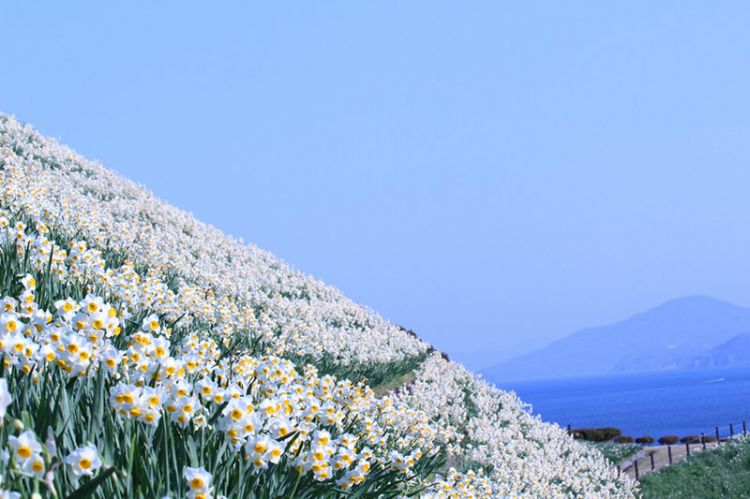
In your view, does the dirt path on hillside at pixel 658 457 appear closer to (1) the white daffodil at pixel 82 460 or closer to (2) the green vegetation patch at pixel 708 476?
(2) the green vegetation patch at pixel 708 476

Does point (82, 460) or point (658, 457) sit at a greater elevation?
point (658, 457)

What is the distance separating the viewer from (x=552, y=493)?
13234 mm

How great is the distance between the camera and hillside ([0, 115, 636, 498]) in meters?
3.96

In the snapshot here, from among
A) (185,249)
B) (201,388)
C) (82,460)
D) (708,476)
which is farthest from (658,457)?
(82,460)

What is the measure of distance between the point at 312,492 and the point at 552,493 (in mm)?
Result: 9506

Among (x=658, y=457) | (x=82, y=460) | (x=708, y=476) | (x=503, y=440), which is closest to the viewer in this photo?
(x=82, y=460)

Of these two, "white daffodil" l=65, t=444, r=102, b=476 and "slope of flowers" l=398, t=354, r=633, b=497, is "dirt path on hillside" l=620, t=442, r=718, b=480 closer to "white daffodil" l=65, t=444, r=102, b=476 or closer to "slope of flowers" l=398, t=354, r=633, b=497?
"slope of flowers" l=398, t=354, r=633, b=497

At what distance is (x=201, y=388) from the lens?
14.6 feet

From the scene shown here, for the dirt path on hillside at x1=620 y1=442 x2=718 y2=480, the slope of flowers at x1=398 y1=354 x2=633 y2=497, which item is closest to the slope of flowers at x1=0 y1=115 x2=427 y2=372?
the slope of flowers at x1=398 y1=354 x2=633 y2=497

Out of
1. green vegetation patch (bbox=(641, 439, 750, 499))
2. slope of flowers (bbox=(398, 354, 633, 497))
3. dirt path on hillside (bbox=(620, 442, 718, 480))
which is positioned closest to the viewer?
slope of flowers (bbox=(398, 354, 633, 497))

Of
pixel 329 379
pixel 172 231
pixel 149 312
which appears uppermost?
pixel 172 231

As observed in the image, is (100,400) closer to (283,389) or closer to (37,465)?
(37,465)

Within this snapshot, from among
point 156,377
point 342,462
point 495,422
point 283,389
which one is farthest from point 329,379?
point 495,422

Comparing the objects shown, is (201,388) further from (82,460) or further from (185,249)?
(185,249)
